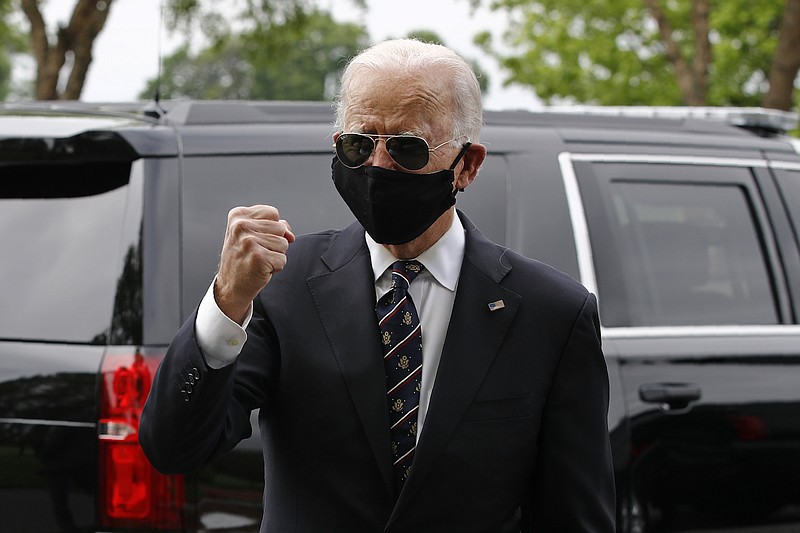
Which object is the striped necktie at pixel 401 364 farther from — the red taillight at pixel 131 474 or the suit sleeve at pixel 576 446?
the red taillight at pixel 131 474

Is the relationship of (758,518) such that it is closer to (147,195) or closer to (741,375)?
(741,375)

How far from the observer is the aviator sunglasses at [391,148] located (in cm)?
218

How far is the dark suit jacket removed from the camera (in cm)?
211

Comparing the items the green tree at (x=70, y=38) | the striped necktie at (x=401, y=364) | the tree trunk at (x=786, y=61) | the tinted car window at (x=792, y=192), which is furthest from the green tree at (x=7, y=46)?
the striped necktie at (x=401, y=364)

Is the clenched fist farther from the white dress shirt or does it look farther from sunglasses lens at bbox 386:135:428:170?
sunglasses lens at bbox 386:135:428:170

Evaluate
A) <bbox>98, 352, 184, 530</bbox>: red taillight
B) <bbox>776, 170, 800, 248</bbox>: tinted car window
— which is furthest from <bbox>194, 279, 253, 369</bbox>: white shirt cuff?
<bbox>776, 170, 800, 248</bbox>: tinted car window

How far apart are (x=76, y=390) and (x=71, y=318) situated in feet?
0.77

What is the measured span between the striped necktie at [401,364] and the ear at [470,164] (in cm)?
23

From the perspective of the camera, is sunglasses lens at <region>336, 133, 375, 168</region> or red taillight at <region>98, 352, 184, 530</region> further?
red taillight at <region>98, 352, 184, 530</region>

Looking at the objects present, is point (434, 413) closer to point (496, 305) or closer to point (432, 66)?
point (496, 305)

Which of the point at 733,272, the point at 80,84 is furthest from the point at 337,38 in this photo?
the point at 733,272

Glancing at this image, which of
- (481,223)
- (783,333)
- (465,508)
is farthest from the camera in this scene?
(783,333)

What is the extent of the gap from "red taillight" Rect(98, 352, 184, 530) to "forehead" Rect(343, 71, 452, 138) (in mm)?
1196

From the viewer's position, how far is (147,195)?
10.6 feet
